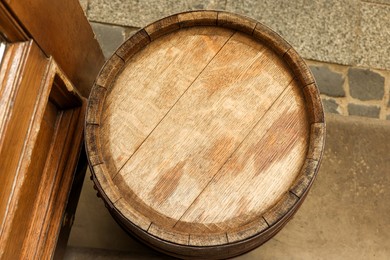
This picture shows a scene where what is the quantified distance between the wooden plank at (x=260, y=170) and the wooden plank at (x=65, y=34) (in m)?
0.67

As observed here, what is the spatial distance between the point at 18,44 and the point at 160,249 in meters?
0.78

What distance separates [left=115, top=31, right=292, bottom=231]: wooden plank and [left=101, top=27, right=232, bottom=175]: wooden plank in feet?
0.09

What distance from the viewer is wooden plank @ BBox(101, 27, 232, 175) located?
4.68 feet

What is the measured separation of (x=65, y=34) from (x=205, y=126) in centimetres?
57

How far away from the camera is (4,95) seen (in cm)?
114

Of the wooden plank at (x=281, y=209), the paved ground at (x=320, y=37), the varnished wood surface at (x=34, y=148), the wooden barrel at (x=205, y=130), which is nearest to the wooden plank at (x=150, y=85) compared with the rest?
the wooden barrel at (x=205, y=130)

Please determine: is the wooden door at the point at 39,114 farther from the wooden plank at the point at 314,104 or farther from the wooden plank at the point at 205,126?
the wooden plank at the point at 314,104

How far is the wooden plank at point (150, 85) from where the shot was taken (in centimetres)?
143

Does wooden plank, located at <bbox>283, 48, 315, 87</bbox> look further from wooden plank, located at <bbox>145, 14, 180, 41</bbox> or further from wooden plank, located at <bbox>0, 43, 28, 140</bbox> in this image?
wooden plank, located at <bbox>0, 43, 28, 140</bbox>

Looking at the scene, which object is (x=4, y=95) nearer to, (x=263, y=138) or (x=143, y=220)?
(x=143, y=220)

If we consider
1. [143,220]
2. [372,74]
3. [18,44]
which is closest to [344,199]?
[372,74]

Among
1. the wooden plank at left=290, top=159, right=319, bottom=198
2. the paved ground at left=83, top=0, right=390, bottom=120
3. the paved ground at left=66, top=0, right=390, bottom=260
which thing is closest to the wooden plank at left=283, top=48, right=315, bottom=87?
the wooden plank at left=290, top=159, right=319, bottom=198

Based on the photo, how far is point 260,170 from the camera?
4.59 feet

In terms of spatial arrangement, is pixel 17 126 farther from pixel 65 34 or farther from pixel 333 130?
pixel 333 130
